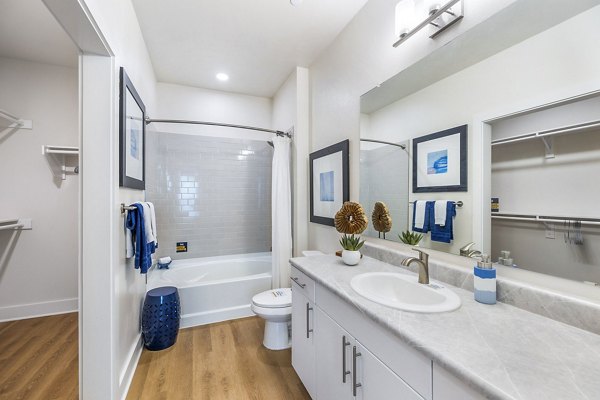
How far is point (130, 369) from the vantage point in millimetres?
1726

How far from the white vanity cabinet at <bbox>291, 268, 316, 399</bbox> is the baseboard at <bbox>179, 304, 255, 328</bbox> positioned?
3.62 feet

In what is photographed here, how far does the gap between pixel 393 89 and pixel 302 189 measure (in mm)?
1344

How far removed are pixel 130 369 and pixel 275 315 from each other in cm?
101

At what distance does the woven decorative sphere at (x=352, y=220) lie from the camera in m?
1.65

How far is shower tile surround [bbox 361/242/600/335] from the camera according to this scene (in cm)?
78

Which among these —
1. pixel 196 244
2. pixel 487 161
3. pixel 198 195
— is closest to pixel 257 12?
pixel 487 161

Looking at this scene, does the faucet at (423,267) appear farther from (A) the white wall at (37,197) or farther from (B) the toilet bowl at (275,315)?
(A) the white wall at (37,197)

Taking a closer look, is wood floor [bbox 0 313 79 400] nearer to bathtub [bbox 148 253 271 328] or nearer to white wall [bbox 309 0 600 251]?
bathtub [bbox 148 253 271 328]

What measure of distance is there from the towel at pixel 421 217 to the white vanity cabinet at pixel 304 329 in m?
0.67

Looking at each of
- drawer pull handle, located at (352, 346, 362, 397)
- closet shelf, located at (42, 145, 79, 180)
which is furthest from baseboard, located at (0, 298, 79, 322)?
drawer pull handle, located at (352, 346, 362, 397)

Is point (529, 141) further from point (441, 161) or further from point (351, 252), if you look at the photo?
point (351, 252)

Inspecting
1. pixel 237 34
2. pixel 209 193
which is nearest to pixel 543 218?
pixel 237 34

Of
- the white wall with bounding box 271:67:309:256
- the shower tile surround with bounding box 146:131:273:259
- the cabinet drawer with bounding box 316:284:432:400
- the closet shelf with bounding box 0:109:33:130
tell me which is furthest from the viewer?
the shower tile surround with bounding box 146:131:273:259

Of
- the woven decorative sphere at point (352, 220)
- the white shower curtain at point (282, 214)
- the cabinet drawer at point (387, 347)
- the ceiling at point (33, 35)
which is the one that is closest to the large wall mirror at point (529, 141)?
the woven decorative sphere at point (352, 220)
